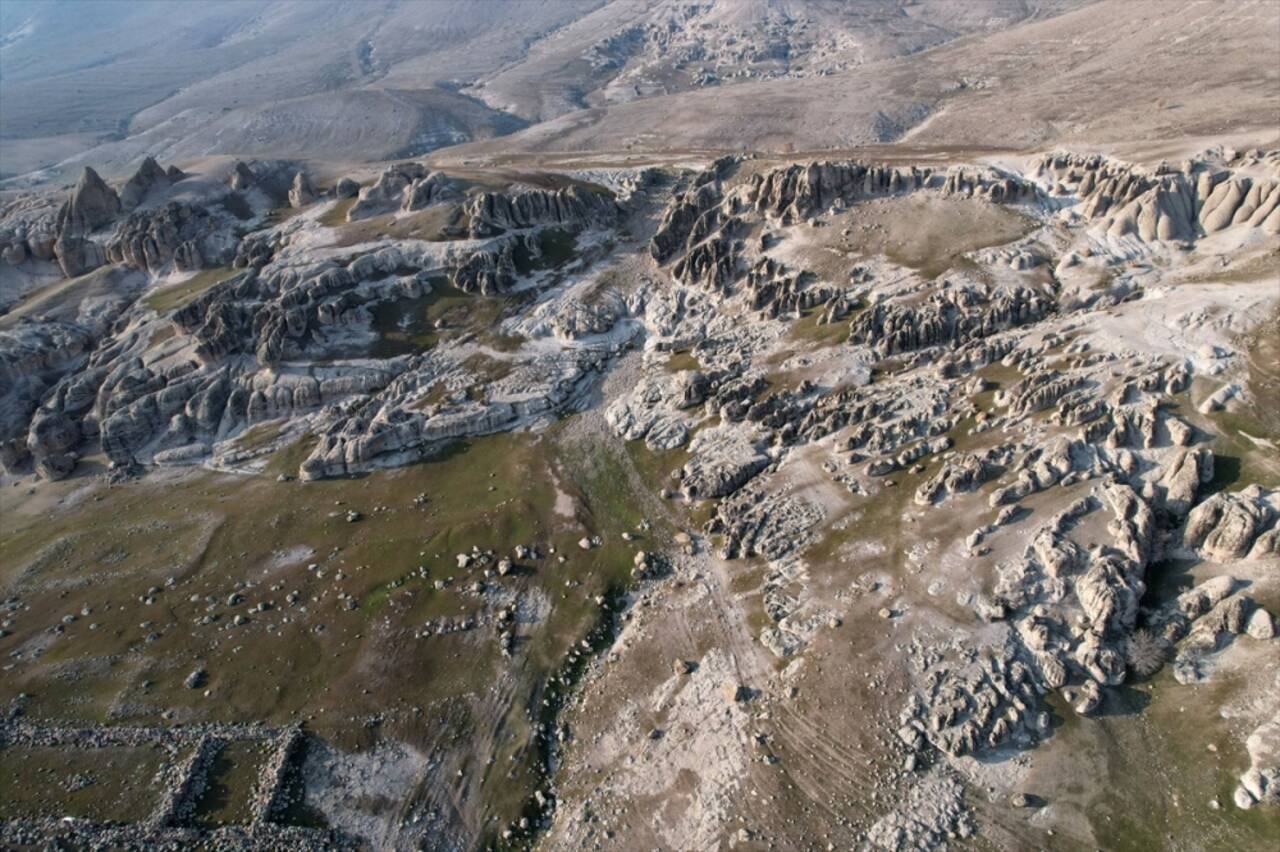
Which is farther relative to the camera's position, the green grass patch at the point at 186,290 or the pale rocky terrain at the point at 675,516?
the green grass patch at the point at 186,290

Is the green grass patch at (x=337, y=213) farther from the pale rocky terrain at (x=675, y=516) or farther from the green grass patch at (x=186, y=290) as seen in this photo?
the green grass patch at (x=186, y=290)

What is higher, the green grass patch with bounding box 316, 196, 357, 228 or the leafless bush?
the green grass patch with bounding box 316, 196, 357, 228

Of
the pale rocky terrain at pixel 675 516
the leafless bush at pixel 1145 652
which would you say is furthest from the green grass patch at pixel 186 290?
the leafless bush at pixel 1145 652

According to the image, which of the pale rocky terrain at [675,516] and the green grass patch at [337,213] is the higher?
the green grass patch at [337,213]

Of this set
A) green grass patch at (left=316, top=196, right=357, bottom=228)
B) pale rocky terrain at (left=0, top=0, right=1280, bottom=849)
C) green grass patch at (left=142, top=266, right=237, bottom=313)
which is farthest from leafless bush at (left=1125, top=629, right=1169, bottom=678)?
green grass patch at (left=142, top=266, right=237, bottom=313)

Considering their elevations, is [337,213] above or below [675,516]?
above

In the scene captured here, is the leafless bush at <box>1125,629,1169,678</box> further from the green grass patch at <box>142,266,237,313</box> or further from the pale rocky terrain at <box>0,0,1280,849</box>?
the green grass patch at <box>142,266,237,313</box>

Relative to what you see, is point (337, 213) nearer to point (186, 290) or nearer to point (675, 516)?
point (186, 290)

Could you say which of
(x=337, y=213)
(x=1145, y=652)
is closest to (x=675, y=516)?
(x=1145, y=652)
